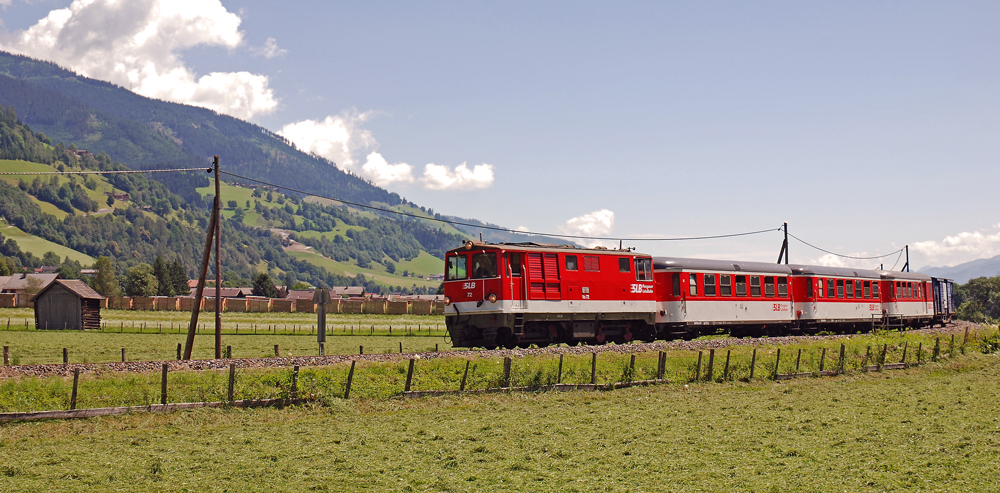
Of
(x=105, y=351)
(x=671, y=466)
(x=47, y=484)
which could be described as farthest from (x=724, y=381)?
(x=105, y=351)

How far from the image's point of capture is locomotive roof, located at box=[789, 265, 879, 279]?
46.5m

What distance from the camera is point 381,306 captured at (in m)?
107

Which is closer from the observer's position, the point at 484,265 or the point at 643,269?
the point at 484,265

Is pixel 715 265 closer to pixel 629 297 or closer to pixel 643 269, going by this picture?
pixel 643 269

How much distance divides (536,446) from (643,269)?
21.6 m

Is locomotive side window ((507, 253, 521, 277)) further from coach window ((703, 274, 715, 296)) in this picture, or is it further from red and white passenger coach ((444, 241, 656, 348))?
coach window ((703, 274, 715, 296))

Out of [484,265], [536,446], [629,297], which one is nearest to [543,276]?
[484,265]

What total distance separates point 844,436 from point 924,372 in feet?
61.7

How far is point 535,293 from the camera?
32.5 m

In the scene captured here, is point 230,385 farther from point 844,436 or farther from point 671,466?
point 844,436

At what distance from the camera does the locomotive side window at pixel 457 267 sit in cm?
3303

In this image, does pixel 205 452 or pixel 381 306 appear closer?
pixel 205 452

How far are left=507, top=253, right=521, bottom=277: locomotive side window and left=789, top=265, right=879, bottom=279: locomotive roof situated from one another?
22449mm

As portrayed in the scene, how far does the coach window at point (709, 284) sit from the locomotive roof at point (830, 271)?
29.2ft
